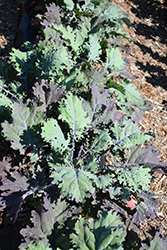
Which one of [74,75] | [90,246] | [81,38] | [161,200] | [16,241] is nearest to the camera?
[90,246]

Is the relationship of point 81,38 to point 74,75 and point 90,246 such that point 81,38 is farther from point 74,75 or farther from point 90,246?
point 90,246

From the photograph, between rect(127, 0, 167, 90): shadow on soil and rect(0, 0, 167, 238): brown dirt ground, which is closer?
rect(0, 0, 167, 238): brown dirt ground

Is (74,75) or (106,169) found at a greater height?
(74,75)

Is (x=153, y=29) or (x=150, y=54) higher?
(x=153, y=29)

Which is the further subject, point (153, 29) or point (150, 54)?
point (153, 29)

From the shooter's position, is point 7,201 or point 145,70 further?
point 145,70

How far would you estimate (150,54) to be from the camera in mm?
3910

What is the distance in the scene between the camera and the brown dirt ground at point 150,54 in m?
2.82

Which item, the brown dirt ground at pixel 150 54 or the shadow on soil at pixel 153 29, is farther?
the shadow on soil at pixel 153 29

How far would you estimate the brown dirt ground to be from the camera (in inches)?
111

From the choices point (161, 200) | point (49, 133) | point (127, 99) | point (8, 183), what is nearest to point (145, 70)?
point (127, 99)

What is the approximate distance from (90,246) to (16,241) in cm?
70

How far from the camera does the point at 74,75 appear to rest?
2.28 m

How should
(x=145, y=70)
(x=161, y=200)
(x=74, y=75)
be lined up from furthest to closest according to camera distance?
(x=145, y=70)
(x=161, y=200)
(x=74, y=75)
